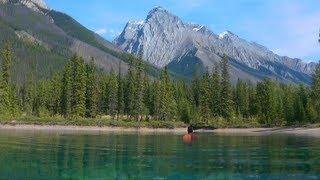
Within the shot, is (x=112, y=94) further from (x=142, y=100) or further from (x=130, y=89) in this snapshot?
(x=142, y=100)

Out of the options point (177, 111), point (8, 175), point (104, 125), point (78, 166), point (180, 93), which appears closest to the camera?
point (8, 175)

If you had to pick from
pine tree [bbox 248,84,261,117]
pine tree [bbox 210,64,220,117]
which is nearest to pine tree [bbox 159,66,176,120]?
pine tree [bbox 210,64,220,117]

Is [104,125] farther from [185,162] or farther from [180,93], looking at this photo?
[185,162]

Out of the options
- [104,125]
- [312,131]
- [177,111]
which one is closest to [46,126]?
[104,125]

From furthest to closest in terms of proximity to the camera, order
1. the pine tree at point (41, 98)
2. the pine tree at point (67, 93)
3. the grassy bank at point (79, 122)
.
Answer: the pine tree at point (41, 98)
the pine tree at point (67, 93)
the grassy bank at point (79, 122)

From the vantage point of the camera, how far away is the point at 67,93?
121m

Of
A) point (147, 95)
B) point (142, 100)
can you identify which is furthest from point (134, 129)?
point (147, 95)

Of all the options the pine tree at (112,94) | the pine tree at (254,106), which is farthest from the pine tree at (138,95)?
the pine tree at (254,106)

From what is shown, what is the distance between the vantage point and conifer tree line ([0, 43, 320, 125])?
121438mm

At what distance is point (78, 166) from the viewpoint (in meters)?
28.8

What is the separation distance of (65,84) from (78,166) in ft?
321

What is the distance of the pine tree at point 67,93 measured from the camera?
11944 cm

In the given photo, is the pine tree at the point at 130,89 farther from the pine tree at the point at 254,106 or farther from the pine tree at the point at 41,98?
the pine tree at the point at 254,106

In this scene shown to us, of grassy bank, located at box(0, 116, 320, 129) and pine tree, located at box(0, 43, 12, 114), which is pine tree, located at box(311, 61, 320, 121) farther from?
pine tree, located at box(0, 43, 12, 114)
